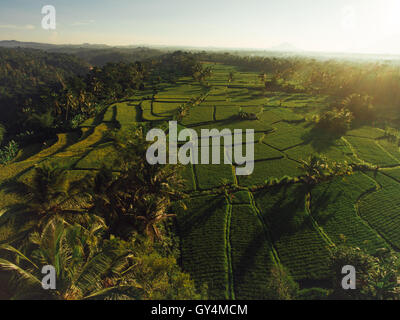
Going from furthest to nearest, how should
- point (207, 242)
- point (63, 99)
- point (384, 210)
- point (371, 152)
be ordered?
point (63, 99)
point (371, 152)
point (384, 210)
point (207, 242)

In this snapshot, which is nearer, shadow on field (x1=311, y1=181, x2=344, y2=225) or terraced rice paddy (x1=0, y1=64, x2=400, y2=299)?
terraced rice paddy (x1=0, y1=64, x2=400, y2=299)

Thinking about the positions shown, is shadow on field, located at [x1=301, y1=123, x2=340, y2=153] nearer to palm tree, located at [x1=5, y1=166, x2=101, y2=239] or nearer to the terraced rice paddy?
the terraced rice paddy

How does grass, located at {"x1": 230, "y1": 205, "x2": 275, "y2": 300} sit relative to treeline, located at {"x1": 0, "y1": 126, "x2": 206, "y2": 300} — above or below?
below

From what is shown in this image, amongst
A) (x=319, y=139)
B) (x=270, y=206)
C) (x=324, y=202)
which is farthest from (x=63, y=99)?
(x=319, y=139)

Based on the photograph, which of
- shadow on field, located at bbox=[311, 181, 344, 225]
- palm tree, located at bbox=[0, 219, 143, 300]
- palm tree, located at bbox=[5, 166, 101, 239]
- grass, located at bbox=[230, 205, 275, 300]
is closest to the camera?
palm tree, located at bbox=[0, 219, 143, 300]

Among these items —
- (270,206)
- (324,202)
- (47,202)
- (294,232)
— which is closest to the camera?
(47,202)

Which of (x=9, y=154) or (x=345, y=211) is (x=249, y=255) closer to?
(x=345, y=211)

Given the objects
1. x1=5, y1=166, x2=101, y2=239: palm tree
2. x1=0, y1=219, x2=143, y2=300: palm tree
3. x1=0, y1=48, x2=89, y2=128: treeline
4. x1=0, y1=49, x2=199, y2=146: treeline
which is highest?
x1=0, y1=48, x2=89, y2=128: treeline

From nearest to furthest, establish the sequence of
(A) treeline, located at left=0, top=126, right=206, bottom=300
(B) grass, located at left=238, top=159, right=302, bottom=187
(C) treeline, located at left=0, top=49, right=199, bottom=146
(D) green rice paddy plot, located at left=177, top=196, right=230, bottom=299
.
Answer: (A) treeline, located at left=0, top=126, right=206, bottom=300 < (D) green rice paddy plot, located at left=177, top=196, right=230, bottom=299 < (B) grass, located at left=238, top=159, right=302, bottom=187 < (C) treeline, located at left=0, top=49, right=199, bottom=146

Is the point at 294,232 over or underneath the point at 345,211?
underneath

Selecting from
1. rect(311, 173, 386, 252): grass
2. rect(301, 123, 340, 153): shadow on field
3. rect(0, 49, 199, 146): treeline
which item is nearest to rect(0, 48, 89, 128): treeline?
rect(0, 49, 199, 146): treeline

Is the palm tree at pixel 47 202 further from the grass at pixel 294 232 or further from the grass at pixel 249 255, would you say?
the grass at pixel 294 232
